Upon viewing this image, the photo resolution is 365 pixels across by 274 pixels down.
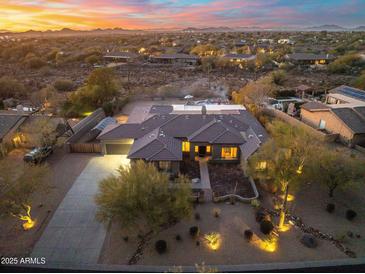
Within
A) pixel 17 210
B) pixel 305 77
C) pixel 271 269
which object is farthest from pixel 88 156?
pixel 305 77

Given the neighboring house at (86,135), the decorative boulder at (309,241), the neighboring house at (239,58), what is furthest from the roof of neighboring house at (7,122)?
the neighboring house at (239,58)

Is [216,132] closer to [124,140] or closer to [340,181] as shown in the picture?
[124,140]

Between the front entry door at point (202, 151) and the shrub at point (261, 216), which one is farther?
the front entry door at point (202, 151)

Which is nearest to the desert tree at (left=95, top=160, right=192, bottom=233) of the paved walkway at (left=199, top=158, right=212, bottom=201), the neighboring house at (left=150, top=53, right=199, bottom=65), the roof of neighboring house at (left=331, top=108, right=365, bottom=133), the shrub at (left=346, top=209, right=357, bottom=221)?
the paved walkway at (left=199, top=158, right=212, bottom=201)

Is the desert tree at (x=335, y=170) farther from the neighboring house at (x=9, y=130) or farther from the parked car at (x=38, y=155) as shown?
the neighboring house at (x=9, y=130)

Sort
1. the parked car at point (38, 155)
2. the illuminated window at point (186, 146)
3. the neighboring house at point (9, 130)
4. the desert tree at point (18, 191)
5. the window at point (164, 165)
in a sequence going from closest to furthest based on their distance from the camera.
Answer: the desert tree at point (18, 191), the window at point (164, 165), the parked car at point (38, 155), the illuminated window at point (186, 146), the neighboring house at point (9, 130)

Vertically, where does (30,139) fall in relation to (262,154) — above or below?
below

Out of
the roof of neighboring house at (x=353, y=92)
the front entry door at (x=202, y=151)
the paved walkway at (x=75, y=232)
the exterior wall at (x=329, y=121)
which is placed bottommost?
the paved walkway at (x=75, y=232)
